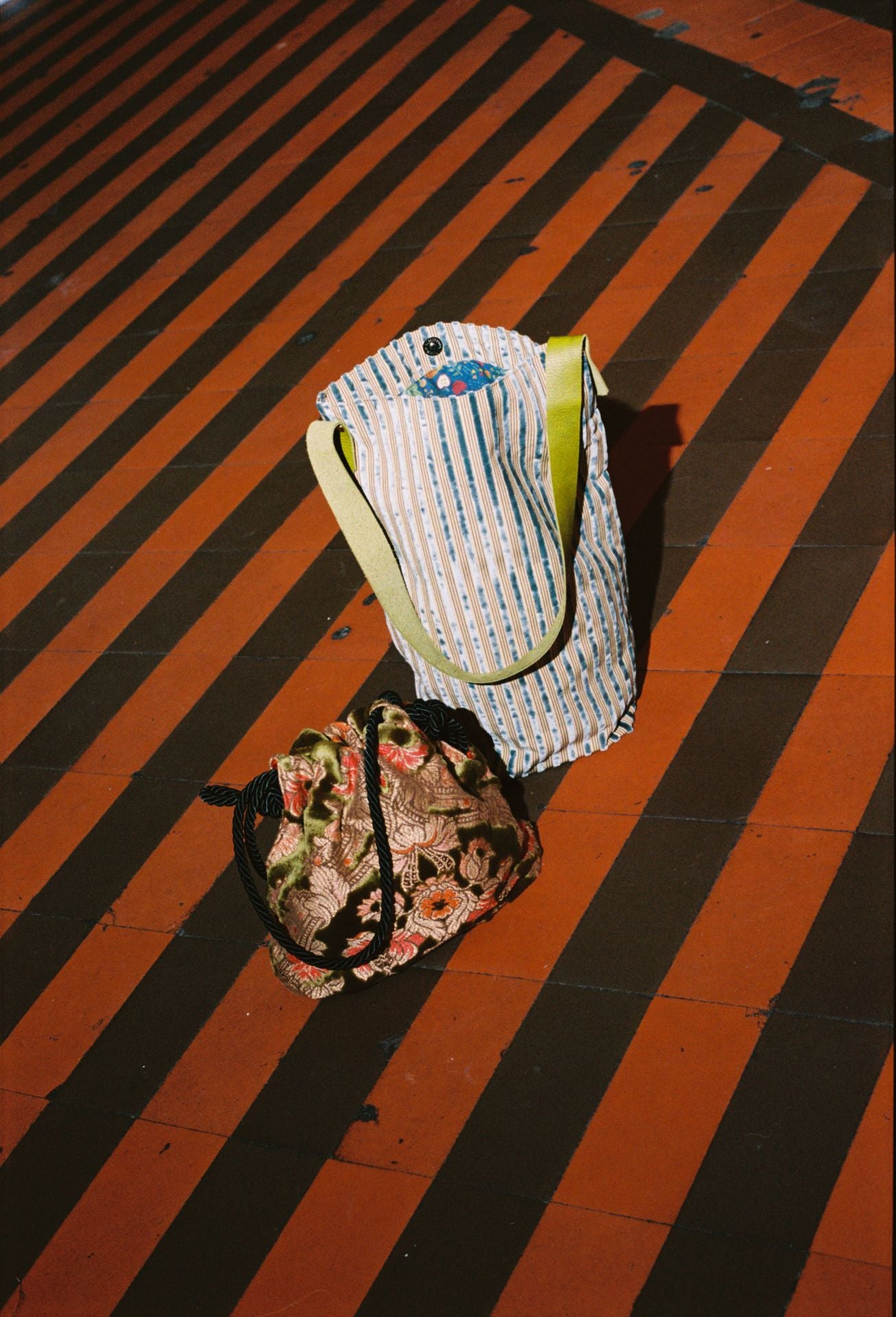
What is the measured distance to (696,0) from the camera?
4.91 meters

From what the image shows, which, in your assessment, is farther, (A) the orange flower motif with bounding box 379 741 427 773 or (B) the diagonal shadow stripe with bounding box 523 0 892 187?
(B) the diagonal shadow stripe with bounding box 523 0 892 187

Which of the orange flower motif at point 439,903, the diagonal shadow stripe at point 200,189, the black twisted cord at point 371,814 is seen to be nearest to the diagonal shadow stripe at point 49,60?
the diagonal shadow stripe at point 200,189

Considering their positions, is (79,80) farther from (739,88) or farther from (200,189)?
(739,88)

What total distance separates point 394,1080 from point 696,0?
485 centimetres

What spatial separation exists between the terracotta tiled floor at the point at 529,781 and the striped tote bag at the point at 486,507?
1.13 ft

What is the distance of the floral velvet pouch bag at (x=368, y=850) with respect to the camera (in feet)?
6.68

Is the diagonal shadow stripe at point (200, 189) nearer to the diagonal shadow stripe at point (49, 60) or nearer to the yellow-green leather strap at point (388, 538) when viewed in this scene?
the diagonal shadow stripe at point (49, 60)

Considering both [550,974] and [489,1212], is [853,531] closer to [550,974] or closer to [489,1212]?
[550,974]

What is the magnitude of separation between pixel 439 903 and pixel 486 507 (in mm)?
766

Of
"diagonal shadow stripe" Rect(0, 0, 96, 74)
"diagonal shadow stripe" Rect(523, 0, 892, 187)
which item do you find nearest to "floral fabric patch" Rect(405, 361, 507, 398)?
"diagonal shadow stripe" Rect(523, 0, 892, 187)

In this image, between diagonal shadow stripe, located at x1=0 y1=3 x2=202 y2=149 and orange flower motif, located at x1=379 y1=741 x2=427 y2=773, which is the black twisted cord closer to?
orange flower motif, located at x1=379 y1=741 x2=427 y2=773

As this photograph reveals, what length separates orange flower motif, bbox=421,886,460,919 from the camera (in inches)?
82.7

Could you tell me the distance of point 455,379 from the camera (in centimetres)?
Answer: 214

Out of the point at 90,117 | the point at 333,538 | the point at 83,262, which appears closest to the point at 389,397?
the point at 333,538
